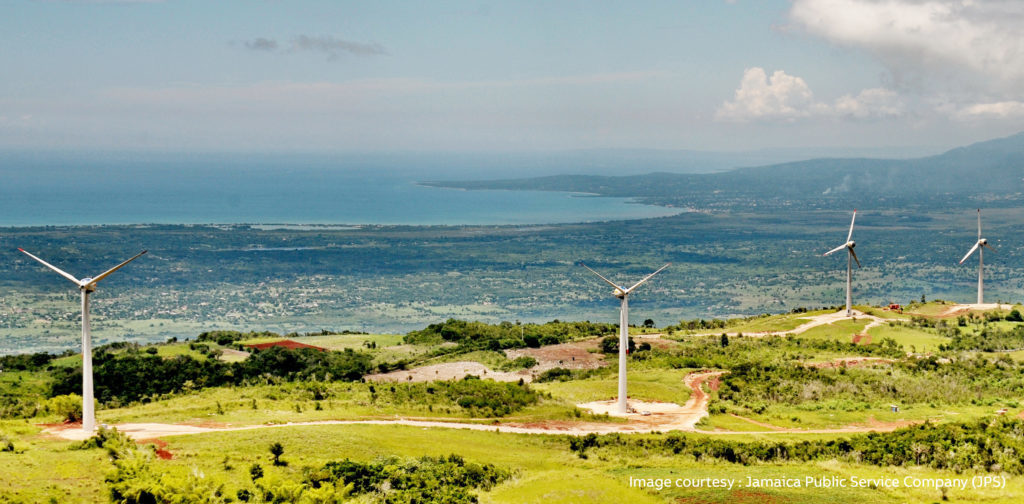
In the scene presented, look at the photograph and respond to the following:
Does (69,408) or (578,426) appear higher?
(69,408)

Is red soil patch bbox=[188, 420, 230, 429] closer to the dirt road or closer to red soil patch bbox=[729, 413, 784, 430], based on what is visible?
red soil patch bbox=[729, 413, 784, 430]

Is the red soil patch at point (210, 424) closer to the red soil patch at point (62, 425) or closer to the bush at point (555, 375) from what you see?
the red soil patch at point (62, 425)

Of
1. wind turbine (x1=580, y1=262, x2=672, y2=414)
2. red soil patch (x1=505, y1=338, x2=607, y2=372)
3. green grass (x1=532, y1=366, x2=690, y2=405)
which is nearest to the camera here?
wind turbine (x1=580, y1=262, x2=672, y2=414)

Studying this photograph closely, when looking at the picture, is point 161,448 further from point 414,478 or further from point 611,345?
point 611,345

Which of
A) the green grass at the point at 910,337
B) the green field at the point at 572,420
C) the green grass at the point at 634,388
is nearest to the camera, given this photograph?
the green field at the point at 572,420

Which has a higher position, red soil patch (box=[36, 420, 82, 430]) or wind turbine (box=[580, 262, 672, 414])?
wind turbine (box=[580, 262, 672, 414])

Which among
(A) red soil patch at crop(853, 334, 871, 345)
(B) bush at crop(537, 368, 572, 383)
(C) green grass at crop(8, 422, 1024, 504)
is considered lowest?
(B) bush at crop(537, 368, 572, 383)

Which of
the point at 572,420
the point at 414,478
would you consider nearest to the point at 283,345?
the point at 572,420

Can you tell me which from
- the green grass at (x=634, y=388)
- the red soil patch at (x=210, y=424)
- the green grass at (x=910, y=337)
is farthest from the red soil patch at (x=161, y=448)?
the green grass at (x=910, y=337)

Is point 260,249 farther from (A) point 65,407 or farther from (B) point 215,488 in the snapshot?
(B) point 215,488

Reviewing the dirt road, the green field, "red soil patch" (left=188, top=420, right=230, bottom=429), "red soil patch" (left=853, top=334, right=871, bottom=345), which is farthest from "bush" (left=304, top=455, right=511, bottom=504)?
the dirt road

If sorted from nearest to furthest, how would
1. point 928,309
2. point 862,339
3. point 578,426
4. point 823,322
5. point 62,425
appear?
point 62,425, point 578,426, point 862,339, point 823,322, point 928,309

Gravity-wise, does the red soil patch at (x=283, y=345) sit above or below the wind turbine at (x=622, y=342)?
below
